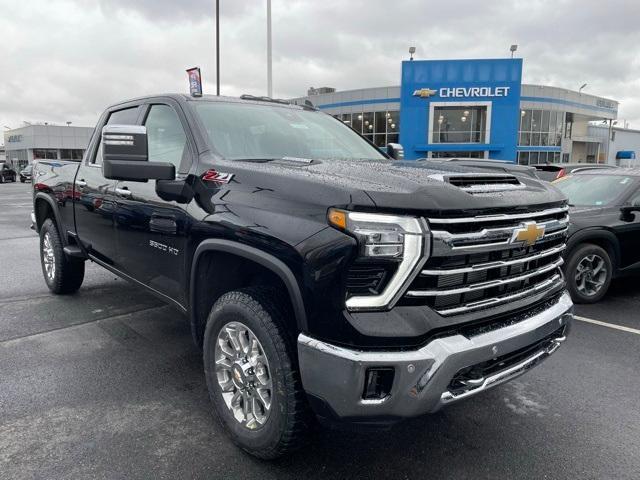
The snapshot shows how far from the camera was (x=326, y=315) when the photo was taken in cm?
206

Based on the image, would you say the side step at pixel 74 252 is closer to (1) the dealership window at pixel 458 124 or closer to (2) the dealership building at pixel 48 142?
(1) the dealership window at pixel 458 124

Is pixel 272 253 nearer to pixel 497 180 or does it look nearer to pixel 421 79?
pixel 497 180

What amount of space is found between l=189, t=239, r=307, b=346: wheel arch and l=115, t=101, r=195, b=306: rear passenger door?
185 millimetres

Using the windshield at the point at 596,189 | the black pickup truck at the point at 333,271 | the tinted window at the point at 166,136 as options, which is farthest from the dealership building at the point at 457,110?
the black pickup truck at the point at 333,271

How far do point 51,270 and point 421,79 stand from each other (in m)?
32.1

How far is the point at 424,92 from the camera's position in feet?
111

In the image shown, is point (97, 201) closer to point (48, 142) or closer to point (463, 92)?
point (463, 92)

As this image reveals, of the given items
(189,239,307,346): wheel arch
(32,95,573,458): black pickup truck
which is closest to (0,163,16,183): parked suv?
A: (32,95,573,458): black pickup truck

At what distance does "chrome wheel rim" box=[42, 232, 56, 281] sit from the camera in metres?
5.48

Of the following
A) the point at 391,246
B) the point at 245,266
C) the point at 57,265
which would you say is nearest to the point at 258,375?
the point at 245,266

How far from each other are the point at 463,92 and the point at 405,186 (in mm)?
34367

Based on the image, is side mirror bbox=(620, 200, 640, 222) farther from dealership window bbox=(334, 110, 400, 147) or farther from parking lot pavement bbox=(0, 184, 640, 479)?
dealership window bbox=(334, 110, 400, 147)

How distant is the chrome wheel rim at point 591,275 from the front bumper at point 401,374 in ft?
12.8

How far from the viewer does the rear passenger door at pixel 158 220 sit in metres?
3.11
